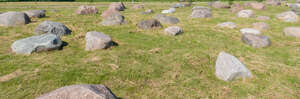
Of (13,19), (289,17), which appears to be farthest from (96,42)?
(289,17)

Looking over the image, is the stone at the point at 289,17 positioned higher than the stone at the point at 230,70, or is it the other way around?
the stone at the point at 230,70

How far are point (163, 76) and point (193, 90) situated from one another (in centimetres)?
119

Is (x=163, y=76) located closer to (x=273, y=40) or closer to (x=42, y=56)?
(x=42, y=56)

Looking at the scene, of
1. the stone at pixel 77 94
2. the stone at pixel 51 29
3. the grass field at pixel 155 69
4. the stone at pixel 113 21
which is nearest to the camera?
the stone at pixel 77 94

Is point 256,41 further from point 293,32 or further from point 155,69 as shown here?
point 155,69

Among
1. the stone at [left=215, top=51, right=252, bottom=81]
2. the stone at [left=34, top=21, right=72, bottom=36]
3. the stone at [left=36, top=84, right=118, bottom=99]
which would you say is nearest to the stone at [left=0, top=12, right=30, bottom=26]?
the stone at [left=34, top=21, right=72, bottom=36]

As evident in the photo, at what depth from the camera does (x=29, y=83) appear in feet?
18.6

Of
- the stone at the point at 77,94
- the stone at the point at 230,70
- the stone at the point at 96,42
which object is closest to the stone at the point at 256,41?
the stone at the point at 230,70

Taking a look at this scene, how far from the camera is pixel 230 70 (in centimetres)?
607

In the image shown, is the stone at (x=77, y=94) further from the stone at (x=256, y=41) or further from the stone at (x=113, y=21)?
the stone at (x=113, y=21)

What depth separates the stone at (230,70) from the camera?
19.9 ft

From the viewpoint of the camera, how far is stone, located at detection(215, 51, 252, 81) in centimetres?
608

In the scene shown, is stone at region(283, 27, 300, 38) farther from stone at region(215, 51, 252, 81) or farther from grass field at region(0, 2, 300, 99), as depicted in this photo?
stone at region(215, 51, 252, 81)

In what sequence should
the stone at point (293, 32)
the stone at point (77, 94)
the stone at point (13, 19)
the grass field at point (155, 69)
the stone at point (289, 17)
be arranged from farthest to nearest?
the stone at point (289, 17), the stone at point (13, 19), the stone at point (293, 32), the grass field at point (155, 69), the stone at point (77, 94)
